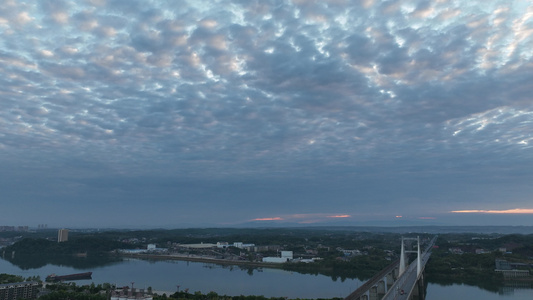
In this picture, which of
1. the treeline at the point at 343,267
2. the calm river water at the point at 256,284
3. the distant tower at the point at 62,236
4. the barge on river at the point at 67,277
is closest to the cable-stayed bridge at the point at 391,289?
the calm river water at the point at 256,284

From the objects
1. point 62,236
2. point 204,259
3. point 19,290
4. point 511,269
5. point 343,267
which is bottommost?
point 204,259

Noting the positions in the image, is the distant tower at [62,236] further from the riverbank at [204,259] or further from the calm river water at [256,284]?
the calm river water at [256,284]

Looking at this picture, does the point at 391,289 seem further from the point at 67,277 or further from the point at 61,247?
the point at 61,247

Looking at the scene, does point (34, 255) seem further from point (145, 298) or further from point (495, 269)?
point (495, 269)

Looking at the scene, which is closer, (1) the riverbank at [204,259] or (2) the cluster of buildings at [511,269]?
(2) the cluster of buildings at [511,269]

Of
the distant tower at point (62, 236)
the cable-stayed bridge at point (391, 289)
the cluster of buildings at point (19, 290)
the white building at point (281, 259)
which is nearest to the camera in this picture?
the cable-stayed bridge at point (391, 289)

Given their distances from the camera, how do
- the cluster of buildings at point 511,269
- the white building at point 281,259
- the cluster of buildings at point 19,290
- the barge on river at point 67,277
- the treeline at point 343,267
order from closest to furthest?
the cluster of buildings at point 19,290 < the barge on river at point 67,277 < the cluster of buildings at point 511,269 < the treeline at point 343,267 < the white building at point 281,259

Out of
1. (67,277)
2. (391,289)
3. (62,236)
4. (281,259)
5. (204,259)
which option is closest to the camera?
(391,289)

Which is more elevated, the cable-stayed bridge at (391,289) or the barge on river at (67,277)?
the cable-stayed bridge at (391,289)

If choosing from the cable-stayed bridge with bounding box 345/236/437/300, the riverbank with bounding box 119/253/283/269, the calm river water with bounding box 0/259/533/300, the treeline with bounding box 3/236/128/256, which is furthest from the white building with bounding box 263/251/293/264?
the treeline with bounding box 3/236/128/256

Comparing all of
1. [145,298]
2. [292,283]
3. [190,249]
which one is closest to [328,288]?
[292,283]

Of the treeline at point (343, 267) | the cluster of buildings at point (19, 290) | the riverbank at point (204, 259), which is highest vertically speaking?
the cluster of buildings at point (19, 290)

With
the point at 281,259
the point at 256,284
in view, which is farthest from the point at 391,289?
the point at 281,259
